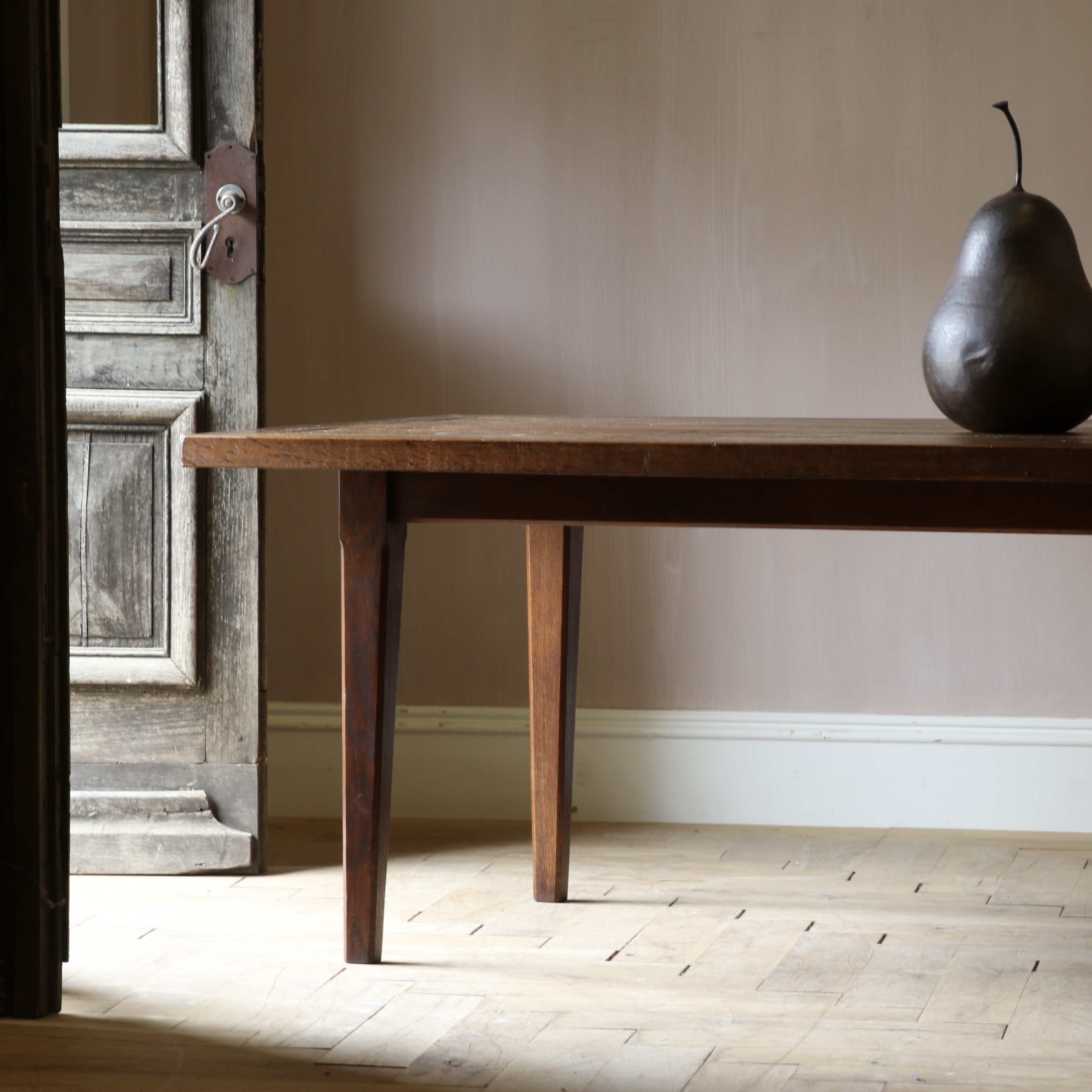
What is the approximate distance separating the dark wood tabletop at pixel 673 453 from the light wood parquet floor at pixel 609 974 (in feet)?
1.85

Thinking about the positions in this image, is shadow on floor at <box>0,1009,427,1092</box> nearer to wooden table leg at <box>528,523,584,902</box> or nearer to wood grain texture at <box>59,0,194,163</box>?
wooden table leg at <box>528,523,584,902</box>

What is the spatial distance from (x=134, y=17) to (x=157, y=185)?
0.26m

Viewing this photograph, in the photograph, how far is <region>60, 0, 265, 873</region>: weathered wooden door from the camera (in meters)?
2.19

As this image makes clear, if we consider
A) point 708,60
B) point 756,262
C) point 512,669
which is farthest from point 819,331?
Result: point 512,669

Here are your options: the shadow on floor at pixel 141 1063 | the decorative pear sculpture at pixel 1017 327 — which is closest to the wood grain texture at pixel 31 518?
the shadow on floor at pixel 141 1063

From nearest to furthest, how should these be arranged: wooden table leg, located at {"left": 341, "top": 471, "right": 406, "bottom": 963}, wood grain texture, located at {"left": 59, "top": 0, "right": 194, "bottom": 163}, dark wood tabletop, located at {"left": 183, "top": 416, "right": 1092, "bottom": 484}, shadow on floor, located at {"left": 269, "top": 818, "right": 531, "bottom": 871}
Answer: dark wood tabletop, located at {"left": 183, "top": 416, "right": 1092, "bottom": 484} < wooden table leg, located at {"left": 341, "top": 471, "right": 406, "bottom": 963} < wood grain texture, located at {"left": 59, "top": 0, "right": 194, "bottom": 163} < shadow on floor, located at {"left": 269, "top": 818, "right": 531, "bottom": 871}

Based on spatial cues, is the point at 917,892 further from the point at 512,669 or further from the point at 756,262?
the point at 756,262

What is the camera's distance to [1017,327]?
4.68 feet

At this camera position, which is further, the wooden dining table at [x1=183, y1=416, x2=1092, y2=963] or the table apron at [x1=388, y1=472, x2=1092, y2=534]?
the table apron at [x1=388, y1=472, x2=1092, y2=534]

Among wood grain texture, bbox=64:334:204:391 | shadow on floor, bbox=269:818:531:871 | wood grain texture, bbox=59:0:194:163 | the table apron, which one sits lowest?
shadow on floor, bbox=269:818:531:871

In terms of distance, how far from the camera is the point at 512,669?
2537 millimetres

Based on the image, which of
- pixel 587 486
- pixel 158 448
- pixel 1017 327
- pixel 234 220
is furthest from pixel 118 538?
pixel 1017 327

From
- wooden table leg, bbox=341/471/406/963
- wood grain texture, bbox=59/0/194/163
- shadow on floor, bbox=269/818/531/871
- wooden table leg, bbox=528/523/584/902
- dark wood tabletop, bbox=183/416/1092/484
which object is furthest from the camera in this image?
shadow on floor, bbox=269/818/531/871

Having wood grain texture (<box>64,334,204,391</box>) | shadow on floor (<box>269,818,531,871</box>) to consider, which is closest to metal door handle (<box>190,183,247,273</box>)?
wood grain texture (<box>64,334,204,391</box>)
